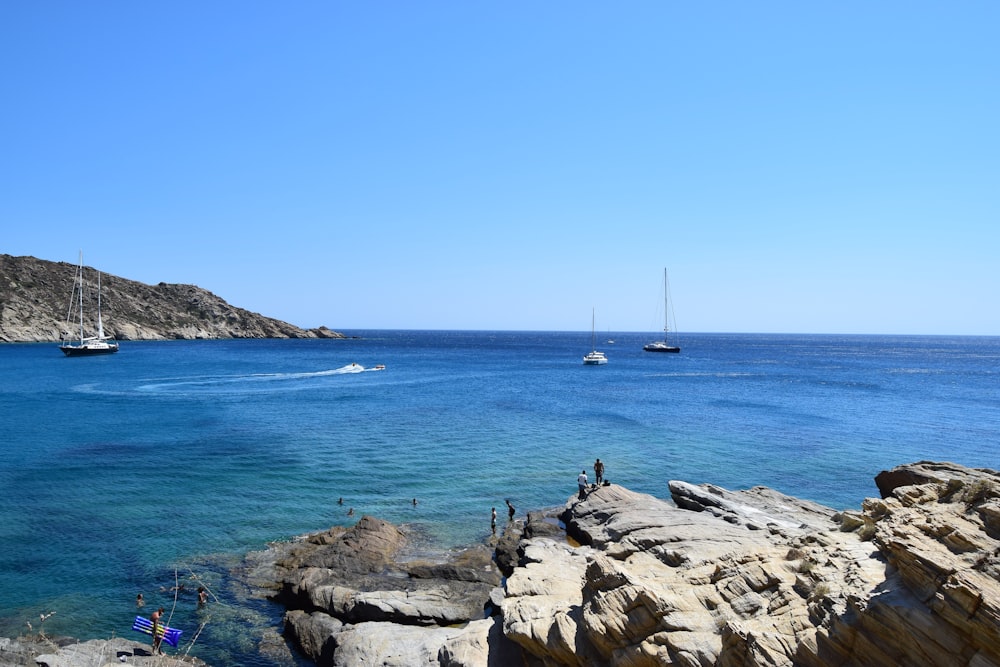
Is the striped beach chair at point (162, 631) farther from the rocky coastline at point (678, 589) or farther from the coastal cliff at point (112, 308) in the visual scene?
the coastal cliff at point (112, 308)

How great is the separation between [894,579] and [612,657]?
525cm

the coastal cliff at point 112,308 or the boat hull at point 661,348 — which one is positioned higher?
the coastal cliff at point 112,308

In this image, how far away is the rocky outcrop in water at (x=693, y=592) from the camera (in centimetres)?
944

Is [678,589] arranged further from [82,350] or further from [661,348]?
[661,348]

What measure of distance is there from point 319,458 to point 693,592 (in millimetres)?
31451

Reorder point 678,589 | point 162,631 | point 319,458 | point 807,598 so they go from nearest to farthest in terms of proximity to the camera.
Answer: point 807,598 → point 678,589 → point 162,631 → point 319,458

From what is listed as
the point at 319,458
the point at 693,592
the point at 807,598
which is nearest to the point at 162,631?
the point at 693,592

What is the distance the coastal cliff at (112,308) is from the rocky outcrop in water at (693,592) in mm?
154485

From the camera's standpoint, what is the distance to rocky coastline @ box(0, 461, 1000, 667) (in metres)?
9.49

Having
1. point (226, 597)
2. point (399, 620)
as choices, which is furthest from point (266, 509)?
point (399, 620)

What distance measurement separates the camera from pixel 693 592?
1273 cm

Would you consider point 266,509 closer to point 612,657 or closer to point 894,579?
point 612,657

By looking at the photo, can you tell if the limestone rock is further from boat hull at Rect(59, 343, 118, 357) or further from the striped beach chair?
boat hull at Rect(59, 343, 118, 357)

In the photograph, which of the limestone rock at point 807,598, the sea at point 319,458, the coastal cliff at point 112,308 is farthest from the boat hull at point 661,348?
the limestone rock at point 807,598
